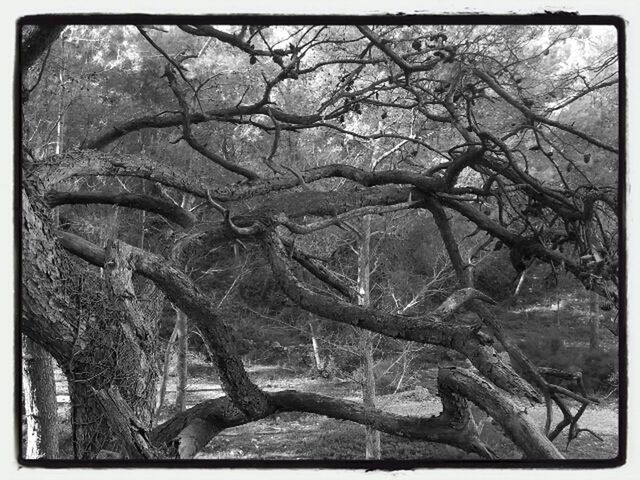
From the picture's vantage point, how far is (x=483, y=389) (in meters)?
1.37

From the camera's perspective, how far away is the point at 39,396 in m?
3.04

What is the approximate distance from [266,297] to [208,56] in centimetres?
210

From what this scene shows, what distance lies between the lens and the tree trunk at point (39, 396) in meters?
2.78

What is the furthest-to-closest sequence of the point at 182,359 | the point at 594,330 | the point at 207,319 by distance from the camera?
the point at 182,359, the point at 594,330, the point at 207,319

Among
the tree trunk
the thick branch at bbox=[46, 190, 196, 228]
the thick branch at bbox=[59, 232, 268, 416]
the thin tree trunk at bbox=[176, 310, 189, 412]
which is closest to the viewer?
the thick branch at bbox=[59, 232, 268, 416]

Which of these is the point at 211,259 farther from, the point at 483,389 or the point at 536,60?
the point at 483,389

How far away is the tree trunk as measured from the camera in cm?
278

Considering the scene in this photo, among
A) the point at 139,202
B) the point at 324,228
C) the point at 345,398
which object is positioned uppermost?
the point at 139,202

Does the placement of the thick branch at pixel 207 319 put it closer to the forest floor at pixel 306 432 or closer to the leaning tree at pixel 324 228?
the leaning tree at pixel 324 228

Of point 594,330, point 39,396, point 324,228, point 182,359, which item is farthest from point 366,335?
point 324,228

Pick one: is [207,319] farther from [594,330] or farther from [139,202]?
[594,330]

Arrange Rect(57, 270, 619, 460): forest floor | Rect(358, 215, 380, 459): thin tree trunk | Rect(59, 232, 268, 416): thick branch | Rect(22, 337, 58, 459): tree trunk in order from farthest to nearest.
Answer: Rect(358, 215, 380, 459): thin tree trunk, Rect(57, 270, 619, 460): forest floor, Rect(22, 337, 58, 459): tree trunk, Rect(59, 232, 268, 416): thick branch

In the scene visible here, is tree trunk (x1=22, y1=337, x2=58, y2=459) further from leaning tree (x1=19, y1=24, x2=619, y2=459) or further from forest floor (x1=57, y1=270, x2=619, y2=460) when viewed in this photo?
leaning tree (x1=19, y1=24, x2=619, y2=459)

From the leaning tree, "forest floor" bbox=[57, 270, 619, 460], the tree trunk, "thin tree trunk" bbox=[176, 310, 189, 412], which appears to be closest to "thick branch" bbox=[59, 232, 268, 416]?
the leaning tree
